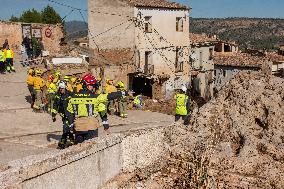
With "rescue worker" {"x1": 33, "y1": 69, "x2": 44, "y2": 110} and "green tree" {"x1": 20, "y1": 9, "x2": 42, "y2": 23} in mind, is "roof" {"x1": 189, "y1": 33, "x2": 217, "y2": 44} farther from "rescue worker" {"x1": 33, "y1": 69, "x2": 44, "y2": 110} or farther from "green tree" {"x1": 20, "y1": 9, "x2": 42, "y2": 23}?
"rescue worker" {"x1": 33, "y1": 69, "x2": 44, "y2": 110}

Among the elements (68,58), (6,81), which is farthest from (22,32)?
(6,81)

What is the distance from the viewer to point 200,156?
280 inches

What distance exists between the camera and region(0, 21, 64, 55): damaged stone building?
2561 centimetres

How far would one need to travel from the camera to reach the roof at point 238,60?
3976 centimetres

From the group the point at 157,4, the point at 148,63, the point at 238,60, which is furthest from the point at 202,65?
the point at 157,4

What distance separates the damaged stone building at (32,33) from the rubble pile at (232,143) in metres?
19.3

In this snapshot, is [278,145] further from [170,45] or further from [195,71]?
[195,71]

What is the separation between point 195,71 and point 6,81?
25674 millimetres

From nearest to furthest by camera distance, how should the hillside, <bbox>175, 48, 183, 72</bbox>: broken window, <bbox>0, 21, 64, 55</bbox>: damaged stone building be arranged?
<bbox>0, 21, 64, 55</bbox>: damaged stone building → <bbox>175, 48, 183, 72</bbox>: broken window → the hillside

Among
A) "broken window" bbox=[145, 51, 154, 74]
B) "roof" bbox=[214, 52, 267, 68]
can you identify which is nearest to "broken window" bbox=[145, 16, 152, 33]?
"broken window" bbox=[145, 51, 154, 74]

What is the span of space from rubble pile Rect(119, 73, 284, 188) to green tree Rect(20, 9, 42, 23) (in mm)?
44712

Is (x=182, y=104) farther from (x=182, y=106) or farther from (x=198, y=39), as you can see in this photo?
(x=198, y=39)

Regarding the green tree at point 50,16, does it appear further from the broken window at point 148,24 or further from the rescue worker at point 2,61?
the rescue worker at point 2,61

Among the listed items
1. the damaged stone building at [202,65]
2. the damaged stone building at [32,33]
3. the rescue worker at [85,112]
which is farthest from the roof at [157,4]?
the rescue worker at [85,112]
